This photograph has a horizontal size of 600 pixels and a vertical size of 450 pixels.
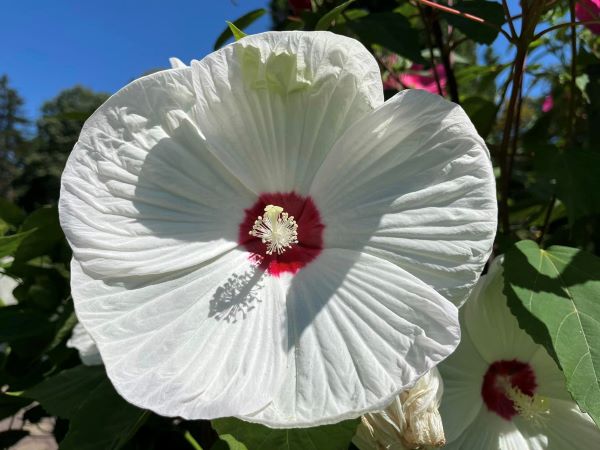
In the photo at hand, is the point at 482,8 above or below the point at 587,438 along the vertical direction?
above

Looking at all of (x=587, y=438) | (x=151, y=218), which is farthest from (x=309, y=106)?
(x=587, y=438)

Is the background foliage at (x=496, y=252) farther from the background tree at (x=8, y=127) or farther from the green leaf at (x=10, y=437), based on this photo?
the background tree at (x=8, y=127)

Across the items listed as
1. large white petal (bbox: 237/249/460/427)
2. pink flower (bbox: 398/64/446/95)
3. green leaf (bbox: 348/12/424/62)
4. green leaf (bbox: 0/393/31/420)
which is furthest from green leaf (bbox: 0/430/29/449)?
pink flower (bbox: 398/64/446/95)

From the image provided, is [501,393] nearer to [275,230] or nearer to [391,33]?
[275,230]

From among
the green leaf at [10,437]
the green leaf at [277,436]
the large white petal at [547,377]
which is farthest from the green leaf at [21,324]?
the large white petal at [547,377]

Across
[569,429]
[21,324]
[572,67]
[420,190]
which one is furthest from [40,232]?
[572,67]

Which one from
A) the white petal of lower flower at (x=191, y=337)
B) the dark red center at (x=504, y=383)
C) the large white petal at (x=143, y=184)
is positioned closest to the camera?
the white petal of lower flower at (x=191, y=337)

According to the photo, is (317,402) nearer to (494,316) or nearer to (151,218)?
(151,218)

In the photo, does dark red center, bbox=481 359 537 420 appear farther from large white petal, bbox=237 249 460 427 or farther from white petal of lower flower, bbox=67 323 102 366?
white petal of lower flower, bbox=67 323 102 366
